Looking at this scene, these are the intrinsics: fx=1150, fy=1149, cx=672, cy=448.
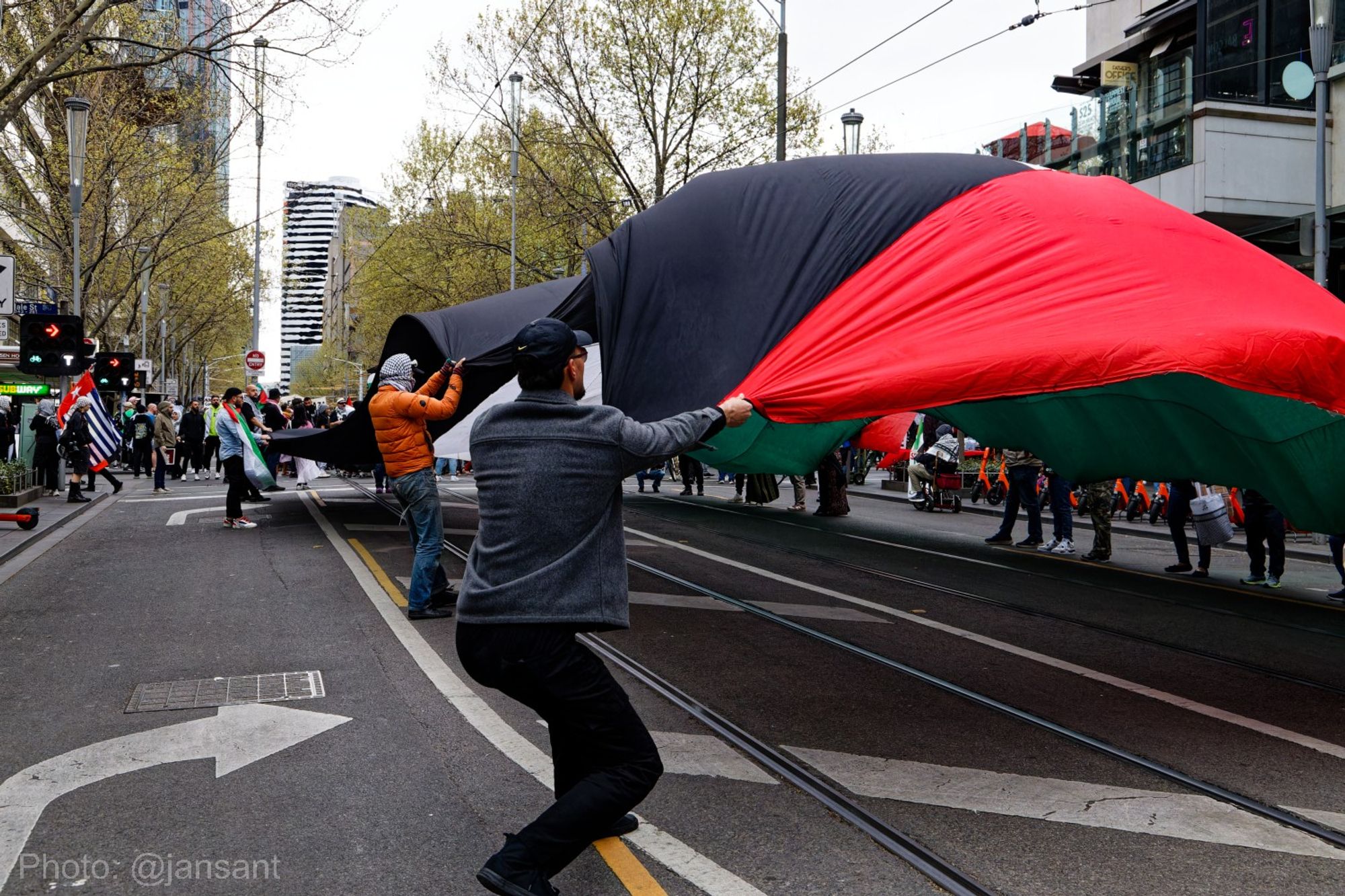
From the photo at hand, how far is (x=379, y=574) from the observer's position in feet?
35.9

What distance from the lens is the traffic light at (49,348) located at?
1891 cm

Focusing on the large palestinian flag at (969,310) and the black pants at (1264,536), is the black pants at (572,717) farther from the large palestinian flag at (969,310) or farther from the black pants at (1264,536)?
the black pants at (1264,536)

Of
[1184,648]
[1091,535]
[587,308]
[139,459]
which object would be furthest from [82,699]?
[139,459]

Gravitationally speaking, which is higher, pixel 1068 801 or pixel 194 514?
pixel 194 514

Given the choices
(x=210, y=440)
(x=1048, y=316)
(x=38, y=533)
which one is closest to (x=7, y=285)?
(x=38, y=533)

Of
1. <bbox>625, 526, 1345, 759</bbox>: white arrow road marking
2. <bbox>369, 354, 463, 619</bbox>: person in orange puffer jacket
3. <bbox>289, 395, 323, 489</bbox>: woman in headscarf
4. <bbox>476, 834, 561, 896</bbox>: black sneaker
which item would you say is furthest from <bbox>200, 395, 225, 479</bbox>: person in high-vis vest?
<bbox>476, 834, 561, 896</bbox>: black sneaker

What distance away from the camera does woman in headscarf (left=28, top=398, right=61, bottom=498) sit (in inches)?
828

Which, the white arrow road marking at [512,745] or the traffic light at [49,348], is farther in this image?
the traffic light at [49,348]

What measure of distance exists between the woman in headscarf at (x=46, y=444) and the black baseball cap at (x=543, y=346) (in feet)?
64.1

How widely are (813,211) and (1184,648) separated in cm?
402

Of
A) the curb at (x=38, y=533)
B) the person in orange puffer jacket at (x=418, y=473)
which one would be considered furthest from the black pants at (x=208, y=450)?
the person in orange puffer jacket at (x=418, y=473)

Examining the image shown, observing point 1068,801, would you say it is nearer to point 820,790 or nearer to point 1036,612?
point 820,790

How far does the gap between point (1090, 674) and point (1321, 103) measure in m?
12.9

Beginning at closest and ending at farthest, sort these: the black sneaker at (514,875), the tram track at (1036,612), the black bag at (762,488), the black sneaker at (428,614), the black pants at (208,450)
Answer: the black sneaker at (514,875) → the tram track at (1036,612) → the black sneaker at (428,614) → the black bag at (762,488) → the black pants at (208,450)
